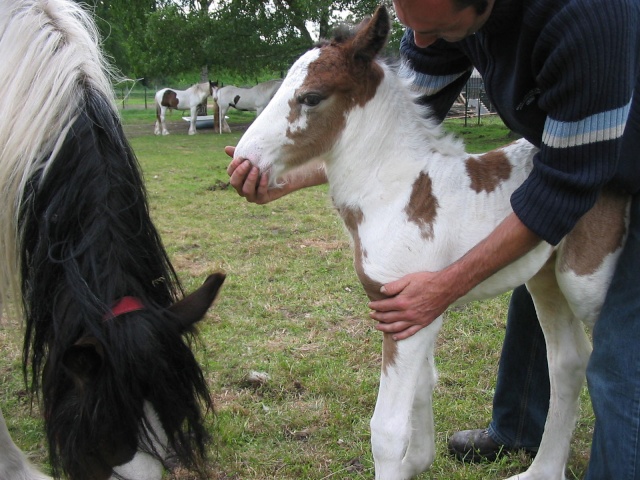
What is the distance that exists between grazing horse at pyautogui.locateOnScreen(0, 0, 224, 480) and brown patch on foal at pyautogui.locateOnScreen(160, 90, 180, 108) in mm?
15531

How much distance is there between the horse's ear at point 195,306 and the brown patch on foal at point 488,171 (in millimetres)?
823

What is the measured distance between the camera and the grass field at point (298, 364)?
7.86 ft

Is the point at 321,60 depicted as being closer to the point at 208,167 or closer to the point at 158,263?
the point at 158,263

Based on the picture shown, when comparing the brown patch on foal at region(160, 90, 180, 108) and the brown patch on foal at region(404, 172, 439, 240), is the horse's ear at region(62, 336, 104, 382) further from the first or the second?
the brown patch on foal at region(160, 90, 180, 108)

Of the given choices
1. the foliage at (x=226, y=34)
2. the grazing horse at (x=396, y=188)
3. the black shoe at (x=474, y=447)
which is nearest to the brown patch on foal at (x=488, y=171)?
the grazing horse at (x=396, y=188)

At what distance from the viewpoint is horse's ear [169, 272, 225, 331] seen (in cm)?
173

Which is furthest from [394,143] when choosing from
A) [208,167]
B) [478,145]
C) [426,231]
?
[478,145]

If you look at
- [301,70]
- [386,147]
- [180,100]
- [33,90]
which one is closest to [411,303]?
[386,147]

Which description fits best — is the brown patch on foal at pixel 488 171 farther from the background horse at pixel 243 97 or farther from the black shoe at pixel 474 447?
the background horse at pixel 243 97

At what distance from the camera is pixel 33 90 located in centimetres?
209

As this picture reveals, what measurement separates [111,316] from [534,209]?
45.0 inches

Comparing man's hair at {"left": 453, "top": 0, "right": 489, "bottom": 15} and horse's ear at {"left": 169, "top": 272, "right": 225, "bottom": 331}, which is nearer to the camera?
man's hair at {"left": 453, "top": 0, "right": 489, "bottom": 15}

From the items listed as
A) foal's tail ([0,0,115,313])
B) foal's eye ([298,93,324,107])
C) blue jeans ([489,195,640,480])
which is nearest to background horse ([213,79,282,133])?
foal's tail ([0,0,115,313])

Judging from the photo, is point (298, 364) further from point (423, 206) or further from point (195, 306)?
point (423, 206)
